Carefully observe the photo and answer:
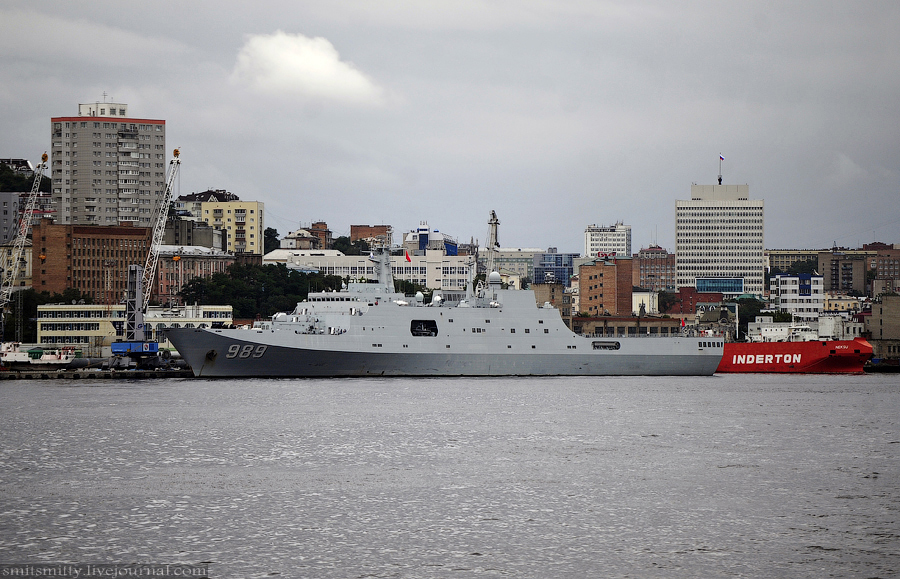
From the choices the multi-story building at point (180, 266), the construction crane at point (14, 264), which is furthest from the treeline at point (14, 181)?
the multi-story building at point (180, 266)

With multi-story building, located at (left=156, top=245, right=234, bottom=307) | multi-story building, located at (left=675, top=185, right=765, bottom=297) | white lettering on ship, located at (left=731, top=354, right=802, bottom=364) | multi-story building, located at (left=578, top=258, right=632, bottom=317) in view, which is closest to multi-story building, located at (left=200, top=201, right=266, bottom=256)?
multi-story building, located at (left=156, top=245, right=234, bottom=307)

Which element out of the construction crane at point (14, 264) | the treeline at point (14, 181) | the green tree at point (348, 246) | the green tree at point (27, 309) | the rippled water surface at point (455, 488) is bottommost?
the rippled water surface at point (455, 488)

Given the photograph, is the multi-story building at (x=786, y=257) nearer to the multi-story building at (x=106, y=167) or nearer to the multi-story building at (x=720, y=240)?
the multi-story building at (x=720, y=240)

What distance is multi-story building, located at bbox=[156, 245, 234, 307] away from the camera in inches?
4035

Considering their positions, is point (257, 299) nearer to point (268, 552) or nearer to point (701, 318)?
point (701, 318)

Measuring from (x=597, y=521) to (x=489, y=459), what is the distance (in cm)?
722

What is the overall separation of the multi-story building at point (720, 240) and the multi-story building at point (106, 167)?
95298 mm

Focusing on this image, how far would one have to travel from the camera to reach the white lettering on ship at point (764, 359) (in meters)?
68.2

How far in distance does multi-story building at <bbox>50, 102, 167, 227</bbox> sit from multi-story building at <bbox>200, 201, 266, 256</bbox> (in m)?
14.5

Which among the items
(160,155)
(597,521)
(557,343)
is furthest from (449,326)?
(160,155)

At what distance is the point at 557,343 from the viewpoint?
55.7 m

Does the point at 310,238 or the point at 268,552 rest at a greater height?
the point at 310,238

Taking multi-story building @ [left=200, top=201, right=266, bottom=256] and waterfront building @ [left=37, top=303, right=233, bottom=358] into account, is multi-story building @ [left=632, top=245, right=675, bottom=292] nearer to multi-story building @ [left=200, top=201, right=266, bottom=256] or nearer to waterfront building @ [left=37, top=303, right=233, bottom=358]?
multi-story building @ [left=200, top=201, right=266, bottom=256]

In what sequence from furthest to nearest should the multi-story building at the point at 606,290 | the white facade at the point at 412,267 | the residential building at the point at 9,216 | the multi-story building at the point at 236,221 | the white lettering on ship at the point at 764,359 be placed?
the multi-story building at the point at 236,221 → the white facade at the point at 412,267 → the residential building at the point at 9,216 → the multi-story building at the point at 606,290 → the white lettering on ship at the point at 764,359
